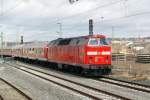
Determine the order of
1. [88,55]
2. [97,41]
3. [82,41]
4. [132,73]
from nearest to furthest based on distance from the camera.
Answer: [88,55], [97,41], [82,41], [132,73]

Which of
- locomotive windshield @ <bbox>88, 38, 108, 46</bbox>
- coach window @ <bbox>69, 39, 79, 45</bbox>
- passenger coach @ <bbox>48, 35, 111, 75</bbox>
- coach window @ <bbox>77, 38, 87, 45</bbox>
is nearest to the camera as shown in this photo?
passenger coach @ <bbox>48, 35, 111, 75</bbox>

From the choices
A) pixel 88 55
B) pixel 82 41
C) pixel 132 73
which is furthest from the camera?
pixel 132 73

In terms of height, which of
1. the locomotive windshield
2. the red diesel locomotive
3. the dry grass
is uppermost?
the locomotive windshield

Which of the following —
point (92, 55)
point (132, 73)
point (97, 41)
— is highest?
point (97, 41)

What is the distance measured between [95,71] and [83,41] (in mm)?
2518

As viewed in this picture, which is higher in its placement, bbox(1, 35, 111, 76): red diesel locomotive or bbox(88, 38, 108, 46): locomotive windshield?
bbox(88, 38, 108, 46): locomotive windshield

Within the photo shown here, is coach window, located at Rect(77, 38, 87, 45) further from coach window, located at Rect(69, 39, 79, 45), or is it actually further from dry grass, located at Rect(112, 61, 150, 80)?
dry grass, located at Rect(112, 61, 150, 80)

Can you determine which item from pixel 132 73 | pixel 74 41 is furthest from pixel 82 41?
pixel 132 73

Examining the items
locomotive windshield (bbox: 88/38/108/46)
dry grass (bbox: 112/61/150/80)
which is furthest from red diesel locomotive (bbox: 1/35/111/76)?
dry grass (bbox: 112/61/150/80)

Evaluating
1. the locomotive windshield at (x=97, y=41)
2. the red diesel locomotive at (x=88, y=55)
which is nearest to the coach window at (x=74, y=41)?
the red diesel locomotive at (x=88, y=55)

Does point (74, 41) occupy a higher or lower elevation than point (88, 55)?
higher

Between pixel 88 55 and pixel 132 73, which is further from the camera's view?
pixel 132 73

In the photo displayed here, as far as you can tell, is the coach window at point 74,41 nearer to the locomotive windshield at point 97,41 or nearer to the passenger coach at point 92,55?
the passenger coach at point 92,55

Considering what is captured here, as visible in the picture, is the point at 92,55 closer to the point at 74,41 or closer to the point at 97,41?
the point at 97,41
